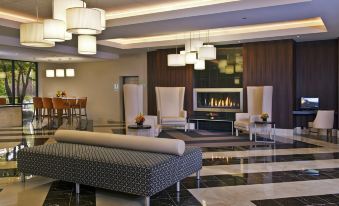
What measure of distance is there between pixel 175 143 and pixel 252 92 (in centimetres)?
613

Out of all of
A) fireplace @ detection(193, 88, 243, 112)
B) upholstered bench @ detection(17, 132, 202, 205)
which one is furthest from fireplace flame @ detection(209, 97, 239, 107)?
upholstered bench @ detection(17, 132, 202, 205)

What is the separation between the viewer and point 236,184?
15.0ft

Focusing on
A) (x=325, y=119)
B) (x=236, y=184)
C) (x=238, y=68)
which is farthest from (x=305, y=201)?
(x=238, y=68)

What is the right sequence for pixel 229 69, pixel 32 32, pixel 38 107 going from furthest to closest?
pixel 38 107 < pixel 229 69 < pixel 32 32

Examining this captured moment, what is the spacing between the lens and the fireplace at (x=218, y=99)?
1017 centimetres

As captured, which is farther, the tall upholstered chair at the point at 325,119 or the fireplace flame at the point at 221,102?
the fireplace flame at the point at 221,102

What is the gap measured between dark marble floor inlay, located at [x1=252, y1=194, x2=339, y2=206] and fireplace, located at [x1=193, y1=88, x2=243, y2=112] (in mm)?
6129

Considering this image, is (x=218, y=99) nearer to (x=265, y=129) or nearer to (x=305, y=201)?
(x=265, y=129)

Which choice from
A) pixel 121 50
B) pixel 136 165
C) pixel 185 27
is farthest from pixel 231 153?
pixel 121 50

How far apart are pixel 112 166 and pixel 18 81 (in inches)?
496

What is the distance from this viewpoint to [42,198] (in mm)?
4027

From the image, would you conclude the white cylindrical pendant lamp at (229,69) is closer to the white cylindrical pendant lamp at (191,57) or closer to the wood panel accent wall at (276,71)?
the wood panel accent wall at (276,71)

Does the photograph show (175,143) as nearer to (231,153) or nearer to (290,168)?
(290,168)

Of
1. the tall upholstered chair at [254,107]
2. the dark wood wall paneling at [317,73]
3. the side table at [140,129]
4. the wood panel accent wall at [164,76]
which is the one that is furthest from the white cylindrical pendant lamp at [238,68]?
the side table at [140,129]
